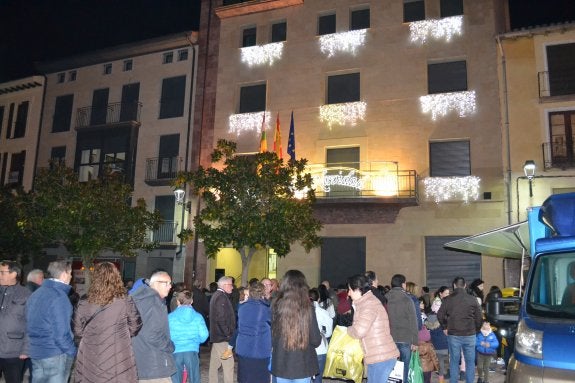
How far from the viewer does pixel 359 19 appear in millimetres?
21078

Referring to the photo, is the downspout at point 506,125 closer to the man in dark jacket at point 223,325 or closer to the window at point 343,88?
the window at point 343,88

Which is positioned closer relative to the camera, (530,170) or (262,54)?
(530,170)

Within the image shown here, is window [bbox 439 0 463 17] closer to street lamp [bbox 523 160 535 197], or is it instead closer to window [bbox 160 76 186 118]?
street lamp [bbox 523 160 535 197]

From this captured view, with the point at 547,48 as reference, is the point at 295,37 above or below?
above

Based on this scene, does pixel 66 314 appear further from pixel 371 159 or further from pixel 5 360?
pixel 371 159

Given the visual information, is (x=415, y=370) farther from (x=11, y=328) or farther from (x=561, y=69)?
(x=561, y=69)

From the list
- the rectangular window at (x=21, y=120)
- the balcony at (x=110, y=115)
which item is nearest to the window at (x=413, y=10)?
the balcony at (x=110, y=115)

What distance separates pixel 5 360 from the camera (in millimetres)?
6234

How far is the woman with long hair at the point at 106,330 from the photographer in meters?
4.50

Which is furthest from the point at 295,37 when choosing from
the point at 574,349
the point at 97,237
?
the point at 574,349

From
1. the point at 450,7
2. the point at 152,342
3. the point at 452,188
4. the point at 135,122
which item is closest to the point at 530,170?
the point at 452,188

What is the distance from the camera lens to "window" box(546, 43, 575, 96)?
58.7 ft

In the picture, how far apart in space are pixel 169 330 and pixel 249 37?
19894mm

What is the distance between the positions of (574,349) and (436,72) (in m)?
16.8
